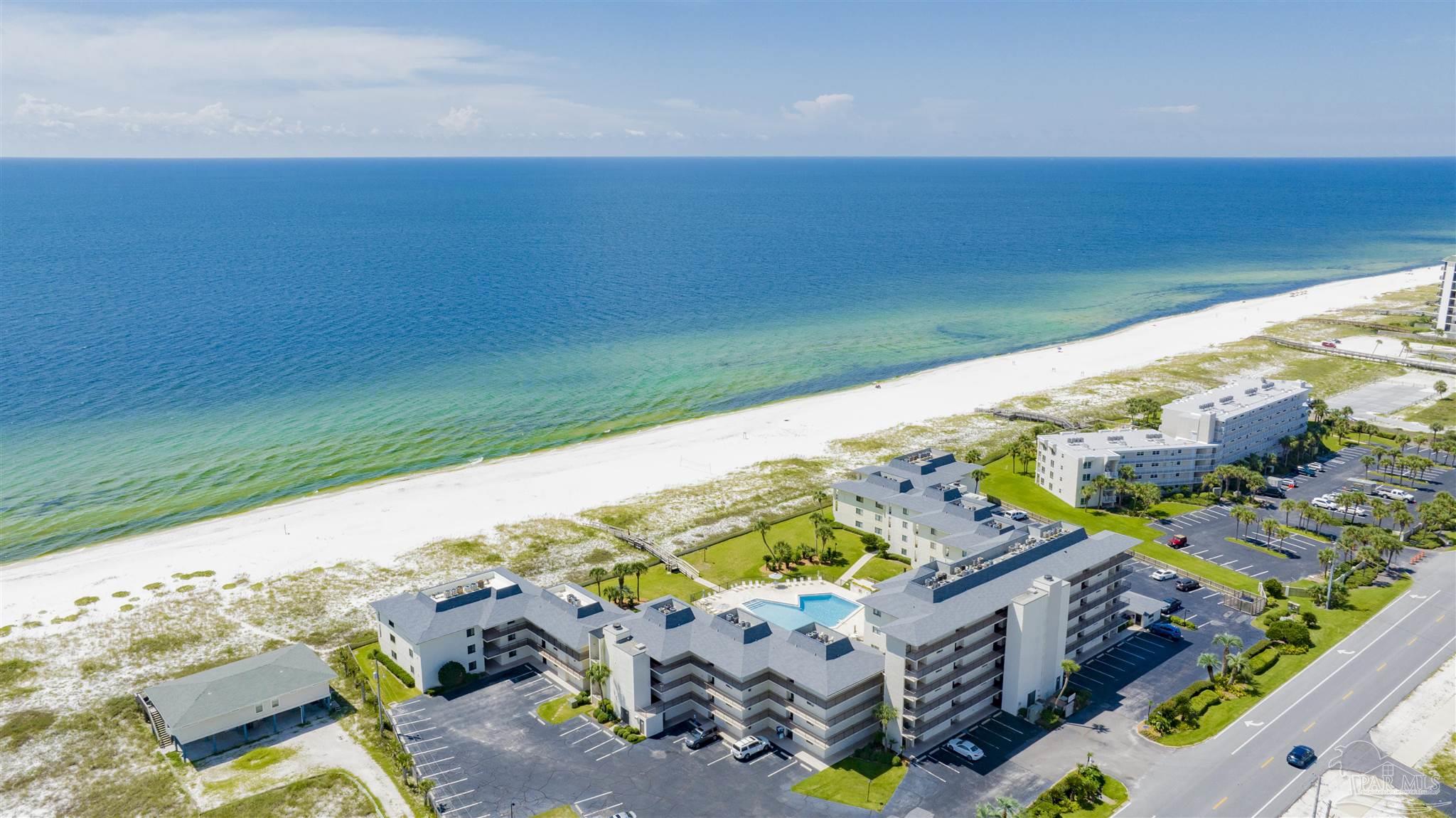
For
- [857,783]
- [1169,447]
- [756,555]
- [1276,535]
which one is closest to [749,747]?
[857,783]

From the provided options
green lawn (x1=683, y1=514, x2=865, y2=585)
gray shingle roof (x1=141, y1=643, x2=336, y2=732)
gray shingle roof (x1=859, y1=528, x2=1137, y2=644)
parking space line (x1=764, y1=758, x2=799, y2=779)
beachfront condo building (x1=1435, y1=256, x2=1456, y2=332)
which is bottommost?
parking space line (x1=764, y1=758, x2=799, y2=779)

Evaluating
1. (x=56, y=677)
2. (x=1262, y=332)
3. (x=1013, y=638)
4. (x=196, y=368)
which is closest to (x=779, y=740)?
(x=1013, y=638)

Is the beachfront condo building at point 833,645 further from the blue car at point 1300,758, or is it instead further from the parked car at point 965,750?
the blue car at point 1300,758

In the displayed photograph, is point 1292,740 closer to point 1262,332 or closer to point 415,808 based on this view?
point 415,808

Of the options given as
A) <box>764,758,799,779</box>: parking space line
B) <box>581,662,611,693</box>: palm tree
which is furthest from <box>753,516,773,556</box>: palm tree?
<box>764,758,799,779</box>: parking space line

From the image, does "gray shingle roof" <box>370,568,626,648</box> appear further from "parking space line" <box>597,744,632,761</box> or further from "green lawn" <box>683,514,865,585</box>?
"green lawn" <box>683,514,865,585</box>

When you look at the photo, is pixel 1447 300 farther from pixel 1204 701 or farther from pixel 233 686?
pixel 233 686
